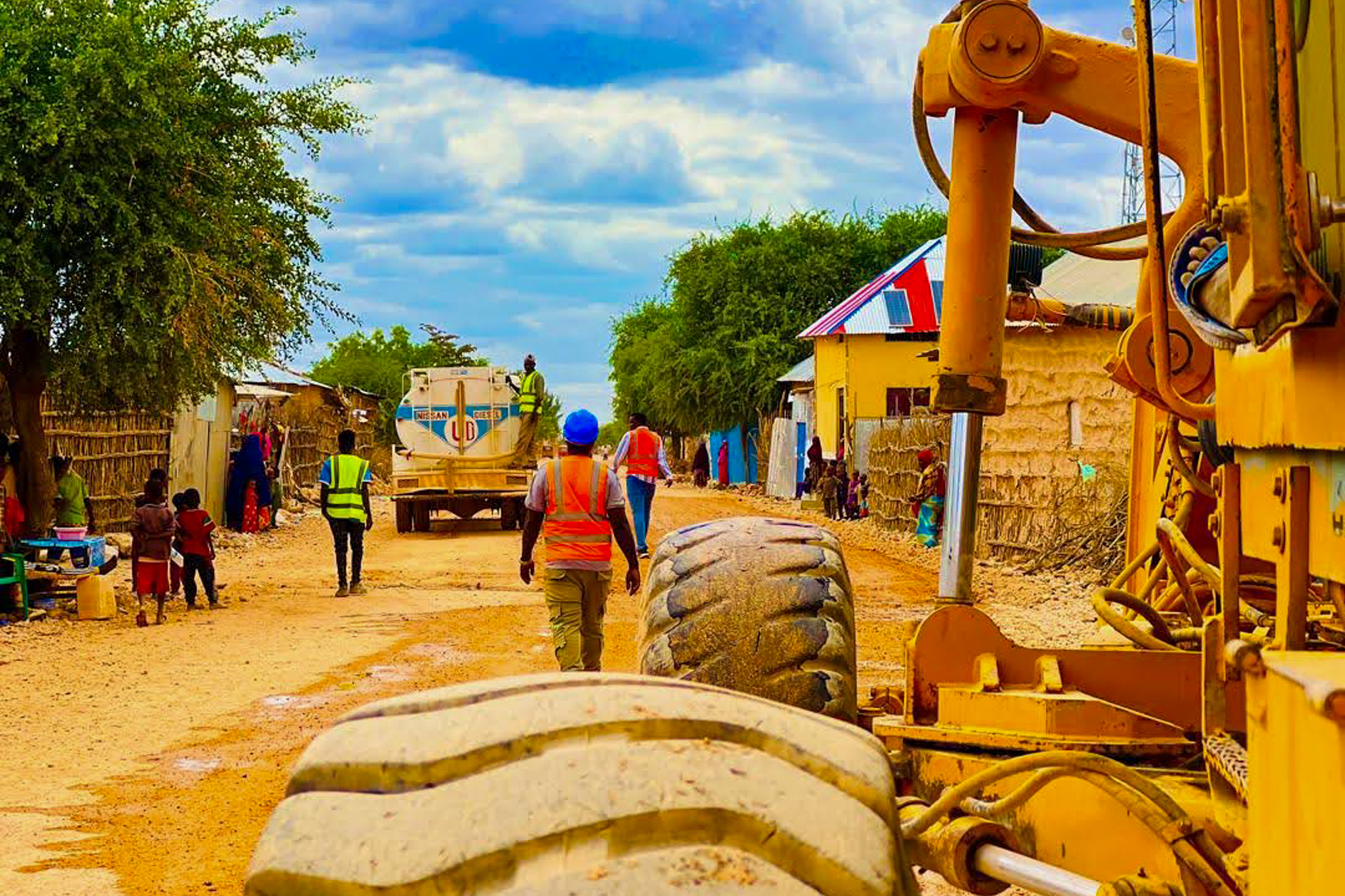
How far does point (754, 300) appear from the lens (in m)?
59.9

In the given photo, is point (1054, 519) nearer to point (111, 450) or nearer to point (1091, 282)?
point (1091, 282)

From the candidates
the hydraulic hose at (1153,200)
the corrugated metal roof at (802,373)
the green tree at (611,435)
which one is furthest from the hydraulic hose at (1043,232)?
the green tree at (611,435)

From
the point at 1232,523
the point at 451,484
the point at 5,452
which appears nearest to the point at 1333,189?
the point at 1232,523

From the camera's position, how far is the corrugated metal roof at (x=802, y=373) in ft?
179

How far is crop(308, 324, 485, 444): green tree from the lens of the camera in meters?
75.4

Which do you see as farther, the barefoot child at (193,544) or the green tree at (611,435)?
the green tree at (611,435)

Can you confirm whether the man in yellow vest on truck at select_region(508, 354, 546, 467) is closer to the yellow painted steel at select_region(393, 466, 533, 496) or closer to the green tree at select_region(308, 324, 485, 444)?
the yellow painted steel at select_region(393, 466, 533, 496)

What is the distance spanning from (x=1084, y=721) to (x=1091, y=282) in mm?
21912

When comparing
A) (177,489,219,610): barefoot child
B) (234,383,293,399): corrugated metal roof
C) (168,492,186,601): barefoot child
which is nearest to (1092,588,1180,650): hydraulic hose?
(168,492,186,601): barefoot child

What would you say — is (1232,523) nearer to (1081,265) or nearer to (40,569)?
(40,569)

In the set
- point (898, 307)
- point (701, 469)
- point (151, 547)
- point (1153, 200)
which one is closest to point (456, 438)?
point (151, 547)

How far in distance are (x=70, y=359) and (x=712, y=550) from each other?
44.8 feet

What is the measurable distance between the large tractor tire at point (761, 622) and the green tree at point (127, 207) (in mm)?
12289

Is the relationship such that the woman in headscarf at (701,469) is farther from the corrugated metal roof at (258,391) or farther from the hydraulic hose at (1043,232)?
the hydraulic hose at (1043,232)
